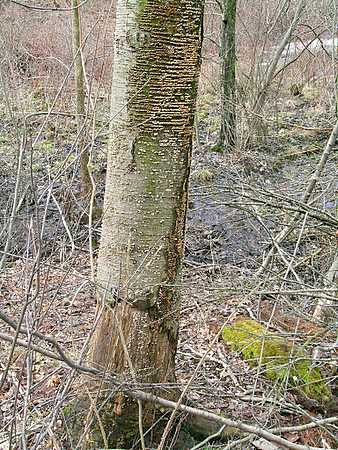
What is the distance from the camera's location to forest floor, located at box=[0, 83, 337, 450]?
6.66ft

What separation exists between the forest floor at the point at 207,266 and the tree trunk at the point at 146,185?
22 cm

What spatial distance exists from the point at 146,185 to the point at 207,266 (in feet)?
9.07

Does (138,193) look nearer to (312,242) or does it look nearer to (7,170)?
(312,242)

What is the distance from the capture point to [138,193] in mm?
2236

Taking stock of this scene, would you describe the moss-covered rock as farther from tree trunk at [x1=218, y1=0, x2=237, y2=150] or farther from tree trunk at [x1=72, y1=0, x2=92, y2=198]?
tree trunk at [x1=218, y1=0, x2=237, y2=150]

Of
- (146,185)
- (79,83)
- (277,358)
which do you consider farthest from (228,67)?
(146,185)

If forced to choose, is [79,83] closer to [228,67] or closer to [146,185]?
[228,67]

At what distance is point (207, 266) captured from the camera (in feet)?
16.1

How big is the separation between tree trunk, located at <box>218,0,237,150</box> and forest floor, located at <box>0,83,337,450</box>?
55 cm

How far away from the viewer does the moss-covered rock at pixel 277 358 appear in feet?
9.99

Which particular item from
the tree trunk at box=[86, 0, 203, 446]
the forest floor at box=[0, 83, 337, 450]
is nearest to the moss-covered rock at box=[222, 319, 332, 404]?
the forest floor at box=[0, 83, 337, 450]

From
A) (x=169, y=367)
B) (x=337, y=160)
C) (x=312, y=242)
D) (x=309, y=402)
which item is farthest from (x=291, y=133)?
(x=169, y=367)

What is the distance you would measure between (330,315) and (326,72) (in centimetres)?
851

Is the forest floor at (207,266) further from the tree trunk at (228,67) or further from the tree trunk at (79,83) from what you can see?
the tree trunk at (228,67)
